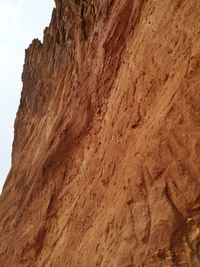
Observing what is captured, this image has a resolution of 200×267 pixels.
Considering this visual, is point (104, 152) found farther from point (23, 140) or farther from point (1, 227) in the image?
point (23, 140)

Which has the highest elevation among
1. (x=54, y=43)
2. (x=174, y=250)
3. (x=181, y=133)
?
(x=54, y=43)

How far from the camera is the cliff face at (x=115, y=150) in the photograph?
6930 millimetres

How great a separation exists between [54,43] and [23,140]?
432cm

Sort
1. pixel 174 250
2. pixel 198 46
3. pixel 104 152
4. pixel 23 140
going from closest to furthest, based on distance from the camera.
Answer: pixel 174 250
pixel 198 46
pixel 104 152
pixel 23 140

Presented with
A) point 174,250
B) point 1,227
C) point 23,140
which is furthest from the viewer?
point 23,140

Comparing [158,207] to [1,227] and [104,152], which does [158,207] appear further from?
[1,227]

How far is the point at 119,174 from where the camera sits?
28.8 ft

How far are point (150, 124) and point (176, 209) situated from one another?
2154 mm

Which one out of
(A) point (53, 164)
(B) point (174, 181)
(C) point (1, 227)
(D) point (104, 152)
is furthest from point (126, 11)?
(C) point (1, 227)

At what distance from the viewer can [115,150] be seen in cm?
951

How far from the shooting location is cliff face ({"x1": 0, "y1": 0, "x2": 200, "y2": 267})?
22.7 feet

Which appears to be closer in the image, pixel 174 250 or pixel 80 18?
pixel 174 250

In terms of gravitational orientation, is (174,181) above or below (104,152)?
below

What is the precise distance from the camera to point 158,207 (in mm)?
6953
